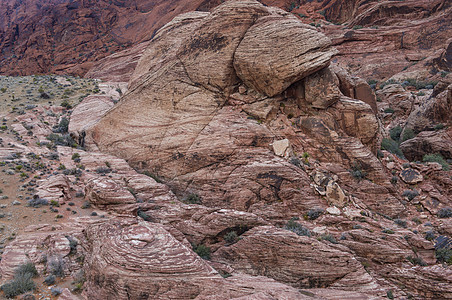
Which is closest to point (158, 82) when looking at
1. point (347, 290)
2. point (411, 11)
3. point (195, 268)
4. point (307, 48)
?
point (307, 48)

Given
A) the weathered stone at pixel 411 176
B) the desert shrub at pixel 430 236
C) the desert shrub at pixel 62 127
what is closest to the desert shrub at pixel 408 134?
the weathered stone at pixel 411 176

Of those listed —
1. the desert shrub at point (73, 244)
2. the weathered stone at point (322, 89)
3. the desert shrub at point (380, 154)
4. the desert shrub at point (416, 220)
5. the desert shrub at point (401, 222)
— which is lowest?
the desert shrub at point (416, 220)

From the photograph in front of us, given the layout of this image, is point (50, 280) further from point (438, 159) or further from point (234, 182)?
point (438, 159)

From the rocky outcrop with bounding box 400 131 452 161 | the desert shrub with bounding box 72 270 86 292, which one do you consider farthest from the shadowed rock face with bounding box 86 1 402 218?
the desert shrub with bounding box 72 270 86 292

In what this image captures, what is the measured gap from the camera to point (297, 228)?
1427cm

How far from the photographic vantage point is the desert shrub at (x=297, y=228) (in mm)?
13655

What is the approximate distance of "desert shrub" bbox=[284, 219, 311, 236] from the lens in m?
13.7

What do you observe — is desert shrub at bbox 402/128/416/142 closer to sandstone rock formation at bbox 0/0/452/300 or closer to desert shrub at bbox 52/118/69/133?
sandstone rock formation at bbox 0/0/452/300

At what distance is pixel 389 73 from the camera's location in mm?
39594

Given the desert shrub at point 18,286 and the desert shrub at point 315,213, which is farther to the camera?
the desert shrub at point 315,213

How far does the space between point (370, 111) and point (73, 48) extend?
6100cm

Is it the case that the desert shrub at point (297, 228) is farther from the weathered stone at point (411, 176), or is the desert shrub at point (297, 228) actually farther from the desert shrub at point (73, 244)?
the desert shrub at point (73, 244)

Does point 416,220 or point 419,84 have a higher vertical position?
point 419,84

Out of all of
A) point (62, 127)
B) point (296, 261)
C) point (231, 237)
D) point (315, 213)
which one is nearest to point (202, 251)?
point (231, 237)
